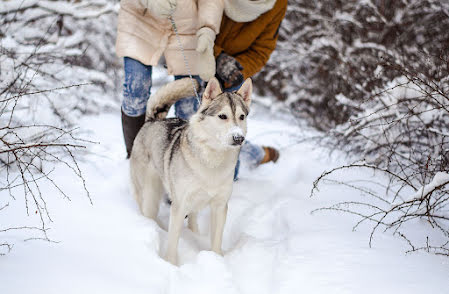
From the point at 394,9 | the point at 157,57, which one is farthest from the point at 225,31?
the point at 394,9

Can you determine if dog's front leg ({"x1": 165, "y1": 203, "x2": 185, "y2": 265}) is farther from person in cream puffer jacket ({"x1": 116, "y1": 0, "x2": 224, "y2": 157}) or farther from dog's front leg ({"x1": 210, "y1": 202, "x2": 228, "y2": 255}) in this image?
person in cream puffer jacket ({"x1": 116, "y1": 0, "x2": 224, "y2": 157})

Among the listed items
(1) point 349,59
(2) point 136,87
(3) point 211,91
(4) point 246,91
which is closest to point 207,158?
(3) point 211,91

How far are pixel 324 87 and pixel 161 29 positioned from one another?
4422mm

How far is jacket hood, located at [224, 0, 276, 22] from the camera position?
291cm

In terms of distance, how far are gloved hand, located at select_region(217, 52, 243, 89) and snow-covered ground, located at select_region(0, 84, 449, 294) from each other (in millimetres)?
1132

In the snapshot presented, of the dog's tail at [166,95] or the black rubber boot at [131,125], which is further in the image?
the black rubber boot at [131,125]

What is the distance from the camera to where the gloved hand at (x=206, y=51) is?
8.76 ft

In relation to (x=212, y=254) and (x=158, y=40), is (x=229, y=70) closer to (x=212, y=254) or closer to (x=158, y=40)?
(x=158, y=40)

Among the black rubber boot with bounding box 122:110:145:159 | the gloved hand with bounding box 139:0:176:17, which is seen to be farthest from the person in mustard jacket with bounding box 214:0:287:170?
the black rubber boot with bounding box 122:110:145:159

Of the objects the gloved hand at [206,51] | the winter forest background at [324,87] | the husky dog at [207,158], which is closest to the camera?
the husky dog at [207,158]

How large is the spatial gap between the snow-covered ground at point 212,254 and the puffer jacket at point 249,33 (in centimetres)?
138

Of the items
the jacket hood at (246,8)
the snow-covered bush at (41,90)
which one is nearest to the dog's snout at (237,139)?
the snow-covered bush at (41,90)

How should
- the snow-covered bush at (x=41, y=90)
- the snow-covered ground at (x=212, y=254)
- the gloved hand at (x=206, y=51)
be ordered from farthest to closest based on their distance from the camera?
1. the gloved hand at (x=206, y=51)
2. the snow-covered bush at (x=41, y=90)
3. the snow-covered ground at (x=212, y=254)

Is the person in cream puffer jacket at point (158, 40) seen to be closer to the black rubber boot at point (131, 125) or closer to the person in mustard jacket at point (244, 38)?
the black rubber boot at point (131, 125)
